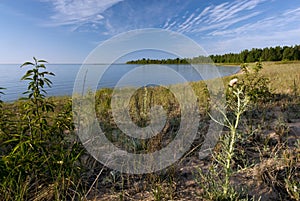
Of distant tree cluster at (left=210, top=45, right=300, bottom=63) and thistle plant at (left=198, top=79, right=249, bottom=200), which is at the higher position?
distant tree cluster at (left=210, top=45, right=300, bottom=63)

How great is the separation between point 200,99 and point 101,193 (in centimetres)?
363

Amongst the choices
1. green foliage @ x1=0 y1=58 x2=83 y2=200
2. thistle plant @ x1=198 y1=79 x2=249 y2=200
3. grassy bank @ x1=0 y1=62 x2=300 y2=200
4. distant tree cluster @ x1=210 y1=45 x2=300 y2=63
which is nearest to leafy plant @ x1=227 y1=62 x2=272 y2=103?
grassy bank @ x1=0 y1=62 x2=300 y2=200

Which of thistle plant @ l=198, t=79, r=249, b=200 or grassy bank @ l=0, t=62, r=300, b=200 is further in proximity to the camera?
grassy bank @ l=0, t=62, r=300, b=200

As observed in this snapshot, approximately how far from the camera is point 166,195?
5.37 feet

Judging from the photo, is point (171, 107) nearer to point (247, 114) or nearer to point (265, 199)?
point (247, 114)

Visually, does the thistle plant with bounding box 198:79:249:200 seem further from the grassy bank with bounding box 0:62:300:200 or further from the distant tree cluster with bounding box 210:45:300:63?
the distant tree cluster with bounding box 210:45:300:63

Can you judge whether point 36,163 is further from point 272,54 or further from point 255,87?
point 272,54

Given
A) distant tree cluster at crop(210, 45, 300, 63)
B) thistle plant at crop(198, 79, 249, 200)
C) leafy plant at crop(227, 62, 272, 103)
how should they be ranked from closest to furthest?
thistle plant at crop(198, 79, 249, 200)
leafy plant at crop(227, 62, 272, 103)
distant tree cluster at crop(210, 45, 300, 63)

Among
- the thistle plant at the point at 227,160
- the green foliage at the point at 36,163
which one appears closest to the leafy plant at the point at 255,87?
the thistle plant at the point at 227,160

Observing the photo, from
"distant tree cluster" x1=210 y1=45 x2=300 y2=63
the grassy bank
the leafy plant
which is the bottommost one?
the grassy bank

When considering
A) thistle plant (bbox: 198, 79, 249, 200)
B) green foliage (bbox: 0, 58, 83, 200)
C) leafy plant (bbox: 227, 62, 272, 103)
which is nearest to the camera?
thistle plant (bbox: 198, 79, 249, 200)

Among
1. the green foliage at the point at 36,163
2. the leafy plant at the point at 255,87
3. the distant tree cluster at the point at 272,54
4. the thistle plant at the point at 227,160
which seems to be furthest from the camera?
the distant tree cluster at the point at 272,54

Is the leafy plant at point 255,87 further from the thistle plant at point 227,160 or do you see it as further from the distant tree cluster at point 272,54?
the distant tree cluster at point 272,54

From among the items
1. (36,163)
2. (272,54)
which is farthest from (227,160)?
(272,54)
